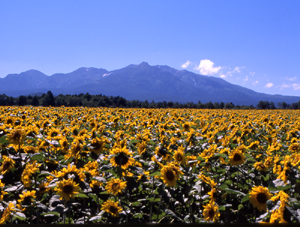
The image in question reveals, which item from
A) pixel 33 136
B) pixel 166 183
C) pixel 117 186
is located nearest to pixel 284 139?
pixel 166 183

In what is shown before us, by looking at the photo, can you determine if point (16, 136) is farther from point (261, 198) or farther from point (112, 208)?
point (261, 198)

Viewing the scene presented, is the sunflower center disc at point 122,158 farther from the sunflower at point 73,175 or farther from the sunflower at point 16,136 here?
the sunflower at point 16,136

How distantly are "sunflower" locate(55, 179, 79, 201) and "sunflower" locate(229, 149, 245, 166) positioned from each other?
7.66 feet

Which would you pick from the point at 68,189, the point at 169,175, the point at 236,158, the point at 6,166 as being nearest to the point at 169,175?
the point at 169,175

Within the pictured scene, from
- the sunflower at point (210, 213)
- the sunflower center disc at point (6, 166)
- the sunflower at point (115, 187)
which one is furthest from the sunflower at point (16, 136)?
the sunflower at point (210, 213)

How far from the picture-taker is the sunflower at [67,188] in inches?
100

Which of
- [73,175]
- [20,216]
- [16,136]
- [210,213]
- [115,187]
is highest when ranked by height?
[16,136]

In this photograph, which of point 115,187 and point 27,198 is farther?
point 27,198

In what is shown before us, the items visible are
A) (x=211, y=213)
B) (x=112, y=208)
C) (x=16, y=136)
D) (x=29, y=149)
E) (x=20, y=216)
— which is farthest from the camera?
(x=29, y=149)

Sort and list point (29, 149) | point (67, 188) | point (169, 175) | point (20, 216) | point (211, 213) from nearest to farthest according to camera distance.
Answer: point (20, 216) < point (67, 188) < point (211, 213) < point (169, 175) < point (29, 149)

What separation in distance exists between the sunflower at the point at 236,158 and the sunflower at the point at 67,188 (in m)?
2.33

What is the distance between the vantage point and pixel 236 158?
3.65 meters

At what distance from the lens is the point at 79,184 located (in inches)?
103

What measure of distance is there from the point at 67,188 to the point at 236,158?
250 centimetres
